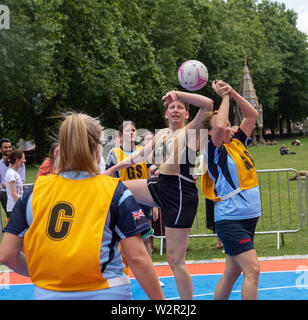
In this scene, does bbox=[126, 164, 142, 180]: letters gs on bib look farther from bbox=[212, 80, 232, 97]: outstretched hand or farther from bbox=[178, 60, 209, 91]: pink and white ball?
bbox=[212, 80, 232, 97]: outstretched hand

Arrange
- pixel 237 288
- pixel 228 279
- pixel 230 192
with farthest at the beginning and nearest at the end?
pixel 237 288 < pixel 228 279 < pixel 230 192

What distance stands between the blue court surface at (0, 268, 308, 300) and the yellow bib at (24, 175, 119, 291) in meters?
3.74

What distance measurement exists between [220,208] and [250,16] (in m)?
66.5

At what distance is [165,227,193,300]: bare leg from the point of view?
199 inches

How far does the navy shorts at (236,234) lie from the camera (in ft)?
14.9

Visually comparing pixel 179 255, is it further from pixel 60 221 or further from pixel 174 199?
pixel 60 221

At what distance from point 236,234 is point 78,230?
2343mm

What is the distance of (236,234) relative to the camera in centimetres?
458

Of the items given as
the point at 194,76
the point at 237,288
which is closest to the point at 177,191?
the point at 194,76

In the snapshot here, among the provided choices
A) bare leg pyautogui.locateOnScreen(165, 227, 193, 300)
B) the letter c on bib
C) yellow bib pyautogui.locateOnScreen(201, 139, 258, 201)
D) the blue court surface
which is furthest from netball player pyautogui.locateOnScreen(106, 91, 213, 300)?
the letter c on bib

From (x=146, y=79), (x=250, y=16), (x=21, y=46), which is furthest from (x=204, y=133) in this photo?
(x=250, y=16)

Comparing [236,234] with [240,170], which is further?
[240,170]

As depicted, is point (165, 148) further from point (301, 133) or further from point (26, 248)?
point (301, 133)

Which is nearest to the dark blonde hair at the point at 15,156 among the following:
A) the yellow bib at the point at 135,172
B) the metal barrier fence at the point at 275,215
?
the metal barrier fence at the point at 275,215
